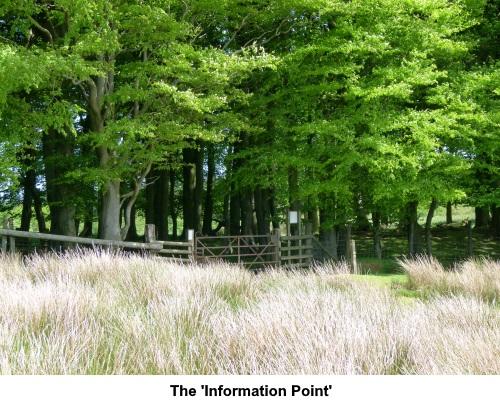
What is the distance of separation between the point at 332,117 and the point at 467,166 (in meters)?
4.53

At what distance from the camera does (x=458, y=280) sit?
394 inches

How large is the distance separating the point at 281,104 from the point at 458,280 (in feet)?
37.9

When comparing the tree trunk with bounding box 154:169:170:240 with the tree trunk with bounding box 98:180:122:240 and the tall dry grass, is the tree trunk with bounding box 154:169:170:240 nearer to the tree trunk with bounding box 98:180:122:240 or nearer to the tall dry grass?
the tree trunk with bounding box 98:180:122:240

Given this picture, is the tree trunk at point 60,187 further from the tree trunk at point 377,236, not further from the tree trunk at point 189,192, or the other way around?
the tree trunk at point 377,236

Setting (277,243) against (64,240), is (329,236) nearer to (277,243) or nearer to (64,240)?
(277,243)

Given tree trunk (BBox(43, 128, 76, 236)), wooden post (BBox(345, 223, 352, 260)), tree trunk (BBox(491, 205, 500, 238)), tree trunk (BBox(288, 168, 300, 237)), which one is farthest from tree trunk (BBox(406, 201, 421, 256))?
tree trunk (BBox(43, 128, 76, 236))

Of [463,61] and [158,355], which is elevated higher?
[463,61]

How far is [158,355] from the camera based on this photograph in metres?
4.62

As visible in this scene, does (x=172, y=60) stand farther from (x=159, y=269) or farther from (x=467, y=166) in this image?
(x=467, y=166)

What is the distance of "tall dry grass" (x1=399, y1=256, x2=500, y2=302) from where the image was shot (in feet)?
30.9

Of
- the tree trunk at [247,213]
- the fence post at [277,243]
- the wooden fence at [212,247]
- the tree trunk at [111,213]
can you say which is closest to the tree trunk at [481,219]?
the tree trunk at [247,213]

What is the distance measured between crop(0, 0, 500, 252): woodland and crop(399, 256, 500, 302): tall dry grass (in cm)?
649

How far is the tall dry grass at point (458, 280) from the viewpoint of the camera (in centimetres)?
942
